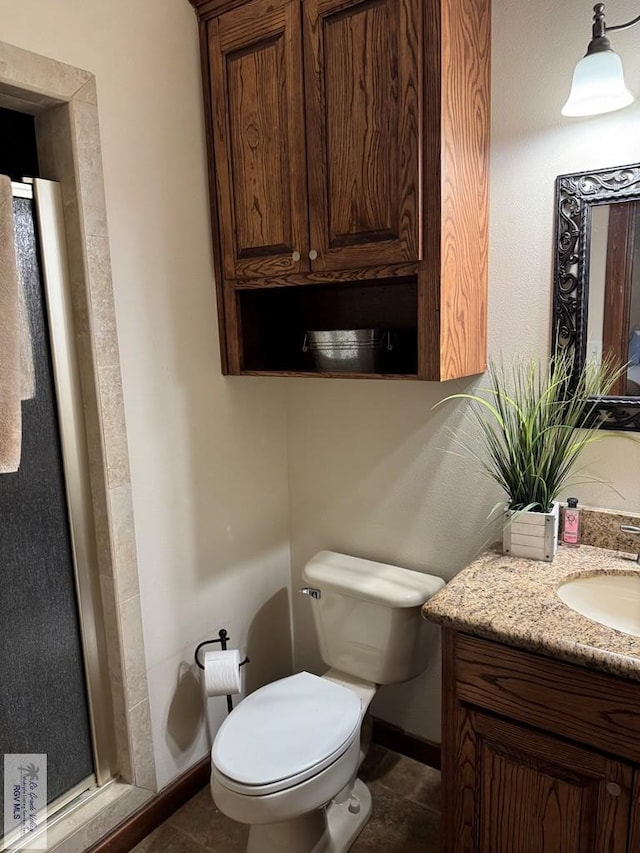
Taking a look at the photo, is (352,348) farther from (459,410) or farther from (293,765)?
(293,765)

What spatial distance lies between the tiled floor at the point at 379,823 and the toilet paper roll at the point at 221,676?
0.42 metres

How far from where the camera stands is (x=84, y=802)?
163 cm

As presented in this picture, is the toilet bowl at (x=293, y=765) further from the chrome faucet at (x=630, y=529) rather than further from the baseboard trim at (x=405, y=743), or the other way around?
the chrome faucet at (x=630, y=529)

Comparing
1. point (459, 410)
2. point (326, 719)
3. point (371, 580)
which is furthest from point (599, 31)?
point (326, 719)

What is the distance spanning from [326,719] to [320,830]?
1.09 feet

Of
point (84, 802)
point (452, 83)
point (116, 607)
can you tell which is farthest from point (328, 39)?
point (84, 802)

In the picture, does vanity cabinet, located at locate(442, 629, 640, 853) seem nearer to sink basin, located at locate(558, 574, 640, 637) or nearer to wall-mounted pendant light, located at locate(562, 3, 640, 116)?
sink basin, located at locate(558, 574, 640, 637)

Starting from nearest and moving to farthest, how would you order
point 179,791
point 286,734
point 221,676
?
point 286,734 < point 221,676 < point 179,791

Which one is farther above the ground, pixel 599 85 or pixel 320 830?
pixel 599 85

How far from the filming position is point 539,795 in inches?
47.1

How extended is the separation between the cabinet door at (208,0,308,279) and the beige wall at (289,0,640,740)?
1.70ft

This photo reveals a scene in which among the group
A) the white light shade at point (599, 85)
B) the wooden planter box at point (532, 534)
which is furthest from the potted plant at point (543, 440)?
the white light shade at point (599, 85)

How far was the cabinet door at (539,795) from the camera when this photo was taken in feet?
3.64

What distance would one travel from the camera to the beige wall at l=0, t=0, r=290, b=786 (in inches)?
58.4
